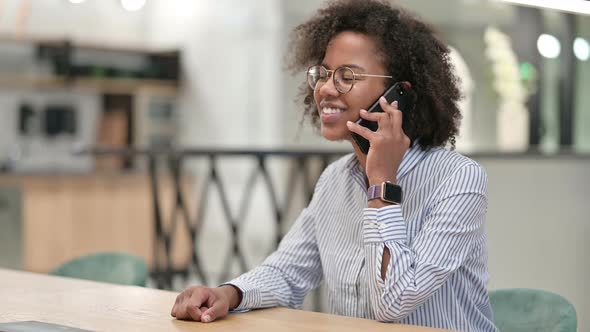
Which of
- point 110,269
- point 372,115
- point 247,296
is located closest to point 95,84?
point 110,269

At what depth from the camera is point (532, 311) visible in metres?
2.30

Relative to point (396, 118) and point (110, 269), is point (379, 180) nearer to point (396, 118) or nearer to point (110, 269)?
point (396, 118)

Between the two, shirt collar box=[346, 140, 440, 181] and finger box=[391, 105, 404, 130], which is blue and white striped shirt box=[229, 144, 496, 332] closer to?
shirt collar box=[346, 140, 440, 181]

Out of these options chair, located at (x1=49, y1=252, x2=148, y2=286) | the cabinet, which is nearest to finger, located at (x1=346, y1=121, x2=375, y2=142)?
chair, located at (x1=49, y1=252, x2=148, y2=286)

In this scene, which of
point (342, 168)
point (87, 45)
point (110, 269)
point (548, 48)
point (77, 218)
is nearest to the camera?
point (342, 168)

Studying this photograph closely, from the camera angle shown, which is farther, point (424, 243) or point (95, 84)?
point (95, 84)

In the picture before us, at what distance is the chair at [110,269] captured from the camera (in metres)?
3.09

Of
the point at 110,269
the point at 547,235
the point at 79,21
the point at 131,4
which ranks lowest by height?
the point at 547,235

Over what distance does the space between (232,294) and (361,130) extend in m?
0.45

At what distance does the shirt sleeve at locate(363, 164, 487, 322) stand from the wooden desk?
0.19 ft

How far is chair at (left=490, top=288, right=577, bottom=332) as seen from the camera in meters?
2.21

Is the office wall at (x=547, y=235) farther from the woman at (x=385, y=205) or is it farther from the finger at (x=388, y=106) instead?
the finger at (x=388, y=106)

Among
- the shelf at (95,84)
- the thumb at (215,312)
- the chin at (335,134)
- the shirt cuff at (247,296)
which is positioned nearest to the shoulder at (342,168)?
the chin at (335,134)

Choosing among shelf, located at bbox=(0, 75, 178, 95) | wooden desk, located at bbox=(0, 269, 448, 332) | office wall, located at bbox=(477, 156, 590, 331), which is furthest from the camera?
shelf, located at bbox=(0, 75, 178, 95)
